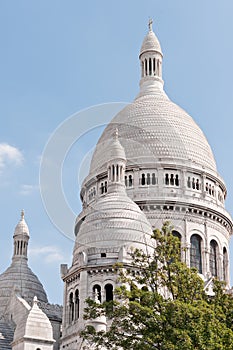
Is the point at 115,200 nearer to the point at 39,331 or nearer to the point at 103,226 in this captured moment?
the point at 103,226

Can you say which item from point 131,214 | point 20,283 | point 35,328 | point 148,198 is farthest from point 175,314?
point 148,198

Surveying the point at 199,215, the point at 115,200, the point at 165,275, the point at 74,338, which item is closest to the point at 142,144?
the point at 199,215

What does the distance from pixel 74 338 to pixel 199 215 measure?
1837cm

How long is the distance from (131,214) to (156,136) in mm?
15336

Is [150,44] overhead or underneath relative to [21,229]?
overhead

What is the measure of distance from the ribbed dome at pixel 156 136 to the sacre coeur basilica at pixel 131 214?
92 mm

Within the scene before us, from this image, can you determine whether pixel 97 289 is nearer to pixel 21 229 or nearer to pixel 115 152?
pixel 115 152

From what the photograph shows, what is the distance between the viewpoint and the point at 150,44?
77.1m

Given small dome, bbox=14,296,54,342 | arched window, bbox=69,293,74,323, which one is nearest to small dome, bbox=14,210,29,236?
arched window, bbox=69,293,74,323

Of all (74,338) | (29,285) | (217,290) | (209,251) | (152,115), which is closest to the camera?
(217,290)

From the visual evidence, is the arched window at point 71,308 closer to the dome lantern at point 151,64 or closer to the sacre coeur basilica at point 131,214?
the sacre coeur basilica at point 131,214

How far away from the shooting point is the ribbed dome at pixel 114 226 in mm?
53094

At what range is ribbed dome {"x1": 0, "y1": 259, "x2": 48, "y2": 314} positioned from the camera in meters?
58.9

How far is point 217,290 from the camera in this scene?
31.6m
